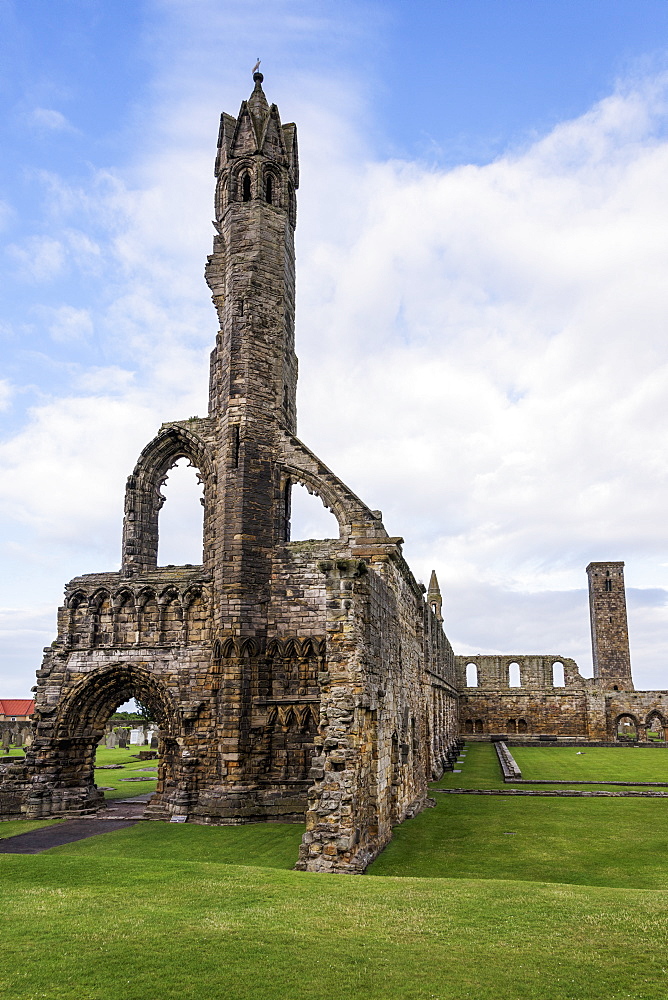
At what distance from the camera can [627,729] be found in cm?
5200

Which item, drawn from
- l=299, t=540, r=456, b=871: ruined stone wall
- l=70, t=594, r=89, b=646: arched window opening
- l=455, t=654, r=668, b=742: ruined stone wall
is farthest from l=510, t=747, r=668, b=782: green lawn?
l=70, t=594, r=89, b=646: arched window opening

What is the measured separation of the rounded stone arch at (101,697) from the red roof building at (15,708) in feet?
116

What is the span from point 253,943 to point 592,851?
23.5ft

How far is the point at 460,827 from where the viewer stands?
13.7 meters

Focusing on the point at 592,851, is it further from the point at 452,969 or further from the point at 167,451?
the point at 167,451

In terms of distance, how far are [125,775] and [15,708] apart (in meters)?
30.8

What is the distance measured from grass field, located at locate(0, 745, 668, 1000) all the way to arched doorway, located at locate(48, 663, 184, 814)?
25.2ft

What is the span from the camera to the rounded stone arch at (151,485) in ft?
65.2

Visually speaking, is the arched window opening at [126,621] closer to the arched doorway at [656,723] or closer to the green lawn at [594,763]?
the green lawn at [594,763]

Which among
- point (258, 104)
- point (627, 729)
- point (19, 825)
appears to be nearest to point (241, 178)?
point (258, 104)

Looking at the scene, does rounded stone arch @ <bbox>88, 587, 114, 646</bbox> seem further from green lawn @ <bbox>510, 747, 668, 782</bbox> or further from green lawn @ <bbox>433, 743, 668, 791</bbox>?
green lawn @ <bbox>510, 747, 668, 782</bbox>

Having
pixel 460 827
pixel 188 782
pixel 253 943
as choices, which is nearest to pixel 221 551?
pixel 188 782

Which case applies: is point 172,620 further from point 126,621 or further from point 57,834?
point 57,834

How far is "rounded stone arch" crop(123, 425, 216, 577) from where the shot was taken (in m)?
19.9
